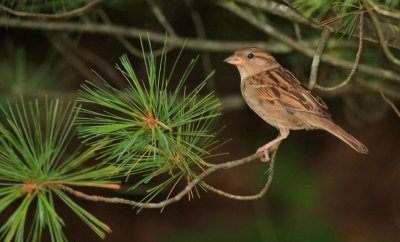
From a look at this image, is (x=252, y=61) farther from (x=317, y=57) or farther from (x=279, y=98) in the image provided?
Answer: (x=317, y=57)

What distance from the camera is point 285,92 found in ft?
12.6

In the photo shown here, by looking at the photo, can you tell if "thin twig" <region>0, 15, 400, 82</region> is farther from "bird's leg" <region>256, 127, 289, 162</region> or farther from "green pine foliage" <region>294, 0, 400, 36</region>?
"green pine foliage" <region>294, 0, 400, 36</region>

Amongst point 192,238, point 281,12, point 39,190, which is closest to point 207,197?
point 192,238

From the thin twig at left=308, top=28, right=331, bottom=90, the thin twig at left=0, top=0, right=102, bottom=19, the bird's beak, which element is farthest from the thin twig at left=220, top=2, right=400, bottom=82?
the thin twig at left=0, top=0, right=102, bottom=19

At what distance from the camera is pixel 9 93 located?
5.06 meters

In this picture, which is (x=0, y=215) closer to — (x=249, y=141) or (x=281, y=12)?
(x=249, y=141)

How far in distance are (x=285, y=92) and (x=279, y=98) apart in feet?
0.16

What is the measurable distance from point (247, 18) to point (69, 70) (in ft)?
7.60

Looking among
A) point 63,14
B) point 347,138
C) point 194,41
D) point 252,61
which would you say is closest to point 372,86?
point 252,61

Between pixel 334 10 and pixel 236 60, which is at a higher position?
pixel 334 10

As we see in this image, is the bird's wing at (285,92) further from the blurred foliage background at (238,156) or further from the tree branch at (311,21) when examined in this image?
the blurred foliage background at (238,156)

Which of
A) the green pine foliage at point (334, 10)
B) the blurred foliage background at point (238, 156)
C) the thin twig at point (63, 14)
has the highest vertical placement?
the thin twig at point (63, 14)

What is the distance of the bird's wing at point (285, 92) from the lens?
3750 millimetres

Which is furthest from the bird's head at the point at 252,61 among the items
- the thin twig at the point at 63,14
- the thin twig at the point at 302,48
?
the thin twig at the point at 63,14
